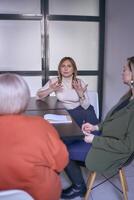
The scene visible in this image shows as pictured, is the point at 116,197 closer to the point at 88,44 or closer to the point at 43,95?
the point at 43,95

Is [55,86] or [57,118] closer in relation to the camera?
[57,118]

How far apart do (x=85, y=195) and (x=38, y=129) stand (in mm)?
1265

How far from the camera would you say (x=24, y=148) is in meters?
1.31

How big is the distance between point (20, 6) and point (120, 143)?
297cm

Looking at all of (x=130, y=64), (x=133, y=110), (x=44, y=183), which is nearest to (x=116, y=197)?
(x=133, y=110)

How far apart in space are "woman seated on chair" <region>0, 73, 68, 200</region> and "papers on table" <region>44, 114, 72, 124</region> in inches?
34.5

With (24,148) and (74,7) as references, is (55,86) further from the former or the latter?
(24,148)

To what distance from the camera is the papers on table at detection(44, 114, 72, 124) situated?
7.68 feet

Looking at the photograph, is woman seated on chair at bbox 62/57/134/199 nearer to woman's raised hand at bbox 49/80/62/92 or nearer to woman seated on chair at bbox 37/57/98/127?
woman seated on chair at bbox 37/57/98/127

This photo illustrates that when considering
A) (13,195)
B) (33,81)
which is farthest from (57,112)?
(33,81)

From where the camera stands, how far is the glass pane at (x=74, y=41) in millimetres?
4473

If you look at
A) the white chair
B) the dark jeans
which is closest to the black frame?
the dark jeans

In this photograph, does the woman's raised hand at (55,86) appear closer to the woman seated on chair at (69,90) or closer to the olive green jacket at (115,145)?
the woman seated on chair at (69,90)

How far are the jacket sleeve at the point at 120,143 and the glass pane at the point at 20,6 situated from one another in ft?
9.22
